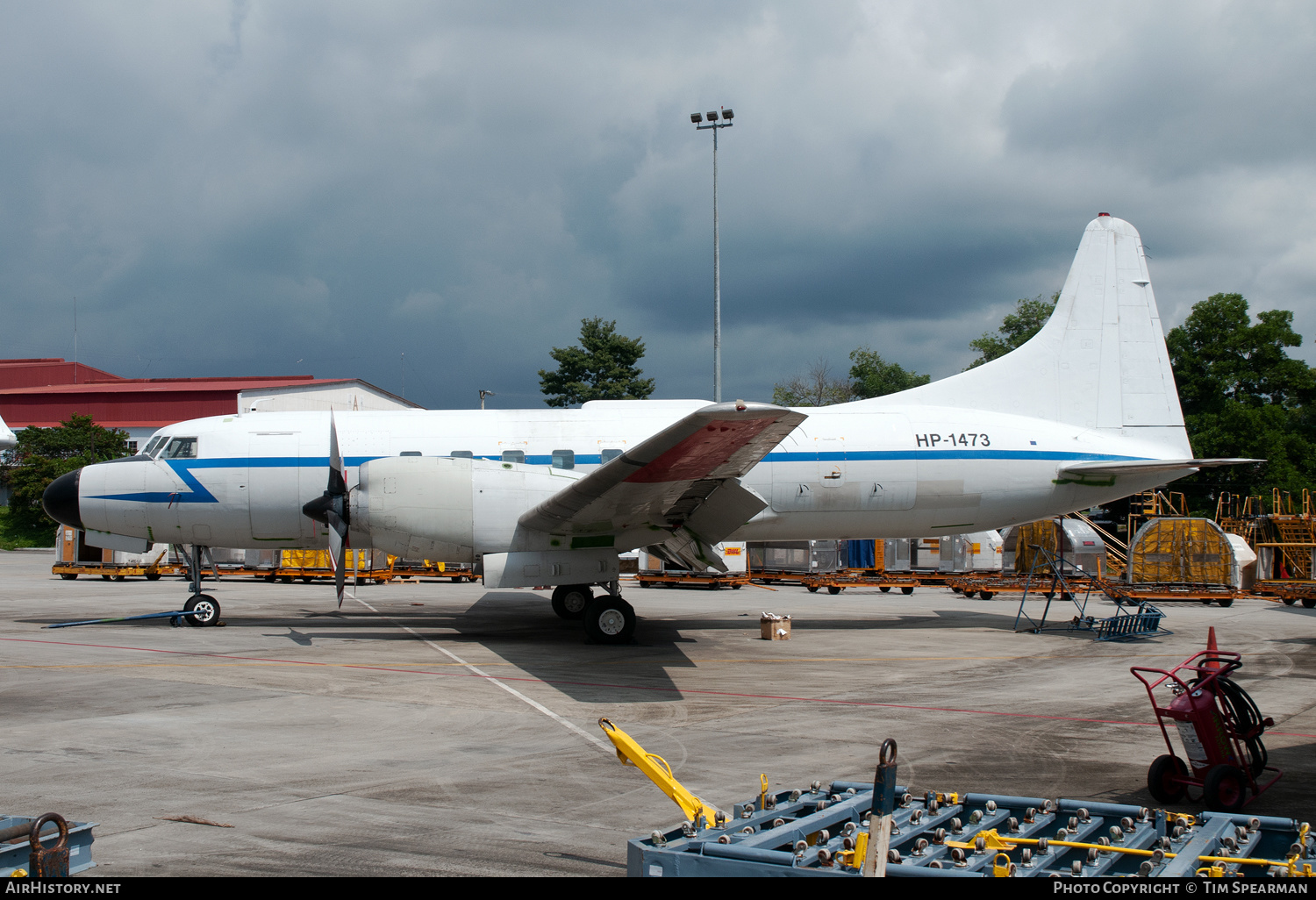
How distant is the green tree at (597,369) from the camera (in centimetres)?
6371

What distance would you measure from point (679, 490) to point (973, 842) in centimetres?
937

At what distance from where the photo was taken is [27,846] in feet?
11.4

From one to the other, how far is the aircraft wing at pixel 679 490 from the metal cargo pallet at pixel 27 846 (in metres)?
7.34

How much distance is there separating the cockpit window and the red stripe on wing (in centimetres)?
906

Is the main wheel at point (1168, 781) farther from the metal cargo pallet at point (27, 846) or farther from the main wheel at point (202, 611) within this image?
the main wheel at point (202, 611)

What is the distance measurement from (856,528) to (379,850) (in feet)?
42.9

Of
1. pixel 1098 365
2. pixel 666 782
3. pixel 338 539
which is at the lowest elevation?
pixel 666 782

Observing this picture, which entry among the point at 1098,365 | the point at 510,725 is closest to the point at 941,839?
the point at 510,725

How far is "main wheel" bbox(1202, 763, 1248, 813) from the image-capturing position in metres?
6.34

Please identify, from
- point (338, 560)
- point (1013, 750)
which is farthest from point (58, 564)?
point (1013, 750)

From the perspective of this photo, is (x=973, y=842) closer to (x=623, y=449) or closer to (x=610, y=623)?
(x=610, y=623)

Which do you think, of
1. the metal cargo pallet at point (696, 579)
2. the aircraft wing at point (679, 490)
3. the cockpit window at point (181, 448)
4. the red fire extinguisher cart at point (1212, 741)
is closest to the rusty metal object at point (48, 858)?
the red fire extinguisher cart at point (1212, 741)

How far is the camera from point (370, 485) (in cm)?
1411

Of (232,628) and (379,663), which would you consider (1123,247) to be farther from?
(232,628)
